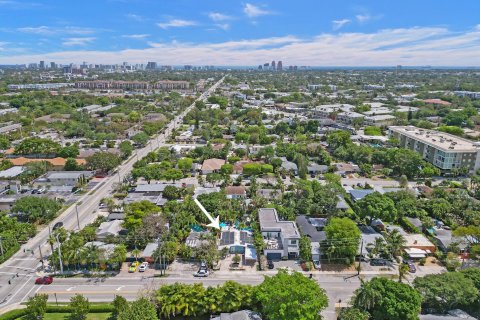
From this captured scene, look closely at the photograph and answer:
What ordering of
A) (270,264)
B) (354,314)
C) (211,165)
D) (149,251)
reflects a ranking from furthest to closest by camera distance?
(211,165) < (149,251) < (270,264) < (354,314)

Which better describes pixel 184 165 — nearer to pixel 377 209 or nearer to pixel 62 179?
pixel 62 179

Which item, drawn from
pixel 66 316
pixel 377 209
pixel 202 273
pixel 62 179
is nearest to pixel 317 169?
pixel 377 209

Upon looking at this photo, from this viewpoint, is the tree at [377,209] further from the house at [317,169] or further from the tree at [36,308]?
the tree at [36,308]

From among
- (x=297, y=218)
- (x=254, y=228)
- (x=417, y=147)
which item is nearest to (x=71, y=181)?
(x=254, y=228)

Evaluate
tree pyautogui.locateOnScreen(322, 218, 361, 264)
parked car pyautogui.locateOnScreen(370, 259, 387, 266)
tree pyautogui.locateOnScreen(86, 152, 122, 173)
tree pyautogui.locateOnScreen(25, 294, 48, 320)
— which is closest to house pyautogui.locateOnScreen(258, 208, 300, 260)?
tree pyautogui.locateOnScreen(322, 218, 361, 264)

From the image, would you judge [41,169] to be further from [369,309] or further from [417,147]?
[417,147]

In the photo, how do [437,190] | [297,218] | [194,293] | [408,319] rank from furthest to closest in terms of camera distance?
[437,190], [297,218], [194,293], [408,319]

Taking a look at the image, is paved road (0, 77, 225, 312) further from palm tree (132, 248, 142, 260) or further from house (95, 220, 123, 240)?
palm tree (132, 248, 142, 260)
